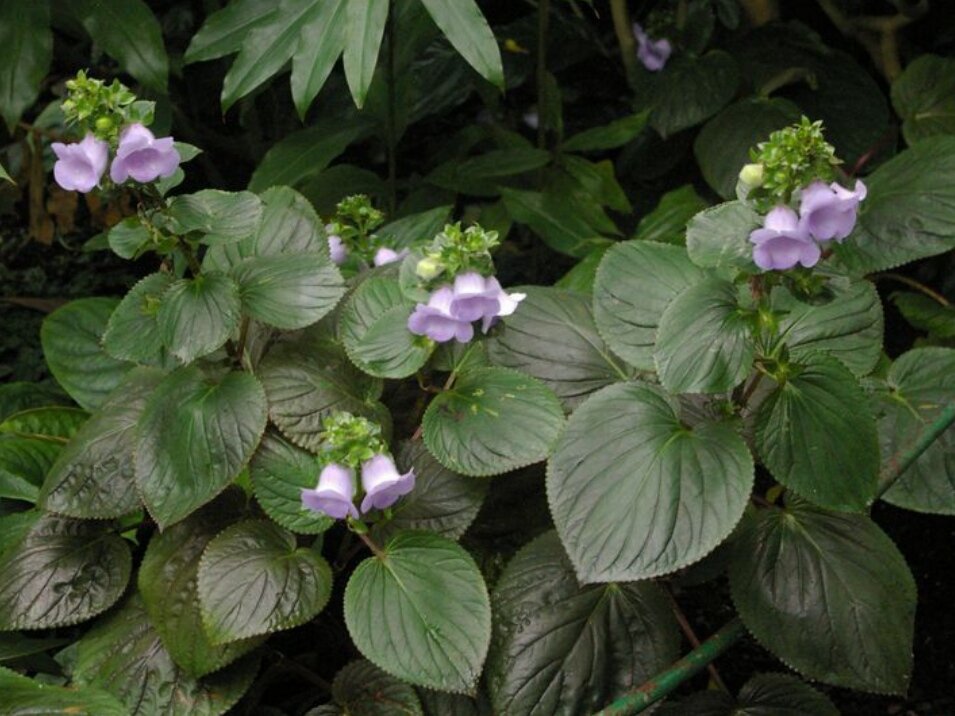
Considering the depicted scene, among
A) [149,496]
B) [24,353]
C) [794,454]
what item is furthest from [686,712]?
[24,353]

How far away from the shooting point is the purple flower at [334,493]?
1.08 meters

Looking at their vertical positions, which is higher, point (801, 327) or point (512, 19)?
point (801, 327)

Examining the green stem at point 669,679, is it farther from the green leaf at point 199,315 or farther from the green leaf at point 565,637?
the green leaf at point 199,315

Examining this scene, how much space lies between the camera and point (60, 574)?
50.8 inches

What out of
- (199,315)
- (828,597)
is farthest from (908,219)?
(199,315)

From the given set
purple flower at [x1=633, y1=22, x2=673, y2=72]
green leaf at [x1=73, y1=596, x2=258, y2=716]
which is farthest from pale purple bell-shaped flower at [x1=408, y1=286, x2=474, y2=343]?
purple flower at [x1=633, y1=22, x2=673, y2=72]

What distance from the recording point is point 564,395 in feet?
4.19

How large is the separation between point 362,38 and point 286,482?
1.87ft

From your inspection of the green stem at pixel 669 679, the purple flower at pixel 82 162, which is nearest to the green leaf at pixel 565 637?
the green stem at pixel 669 679

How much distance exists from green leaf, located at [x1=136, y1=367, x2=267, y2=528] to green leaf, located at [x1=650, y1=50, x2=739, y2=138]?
3.62 feet

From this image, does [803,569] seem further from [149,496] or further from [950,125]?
[950,125]

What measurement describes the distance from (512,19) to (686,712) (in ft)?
6.13

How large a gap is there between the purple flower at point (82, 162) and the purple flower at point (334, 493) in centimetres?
37

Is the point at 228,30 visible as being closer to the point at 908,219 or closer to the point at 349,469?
the point at 349,469
